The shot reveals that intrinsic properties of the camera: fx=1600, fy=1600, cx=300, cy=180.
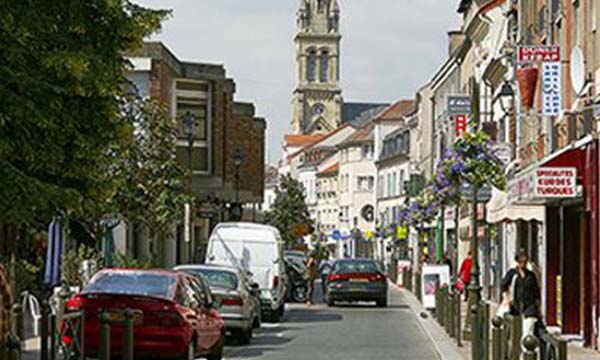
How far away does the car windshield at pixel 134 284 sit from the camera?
72.1 feet

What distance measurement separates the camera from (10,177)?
56.3 feet

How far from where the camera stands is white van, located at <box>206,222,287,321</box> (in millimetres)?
38719

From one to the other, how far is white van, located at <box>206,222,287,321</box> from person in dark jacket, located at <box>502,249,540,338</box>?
15.7m

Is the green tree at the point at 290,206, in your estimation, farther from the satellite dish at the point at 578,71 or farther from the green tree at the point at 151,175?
the satellite dish at the point at 578,71

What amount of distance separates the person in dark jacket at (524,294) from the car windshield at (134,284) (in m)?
4.89

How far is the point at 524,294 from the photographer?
74.5ft

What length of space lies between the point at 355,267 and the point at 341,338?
57.2 ft

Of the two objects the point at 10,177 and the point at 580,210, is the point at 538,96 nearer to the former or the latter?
the point at 580,210

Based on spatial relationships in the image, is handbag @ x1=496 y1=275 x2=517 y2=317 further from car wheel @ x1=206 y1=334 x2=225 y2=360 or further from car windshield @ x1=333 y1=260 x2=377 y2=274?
car windshield @ x1=333 y1=260 x2=377 y2=274

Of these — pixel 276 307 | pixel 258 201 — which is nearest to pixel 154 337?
pixel 276 307

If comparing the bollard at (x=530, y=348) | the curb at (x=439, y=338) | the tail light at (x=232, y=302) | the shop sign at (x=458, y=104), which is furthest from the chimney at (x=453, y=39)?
the bollard at (x=530, y=348)

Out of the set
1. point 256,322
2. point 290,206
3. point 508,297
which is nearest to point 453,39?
point 290,206

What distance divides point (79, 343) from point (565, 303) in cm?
1375

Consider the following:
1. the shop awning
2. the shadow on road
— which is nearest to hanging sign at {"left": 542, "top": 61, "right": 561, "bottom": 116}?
the shop awning
